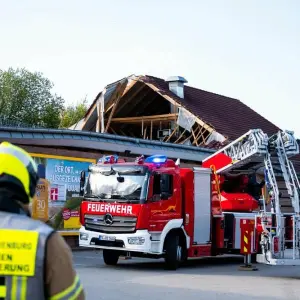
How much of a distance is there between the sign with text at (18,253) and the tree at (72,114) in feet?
192

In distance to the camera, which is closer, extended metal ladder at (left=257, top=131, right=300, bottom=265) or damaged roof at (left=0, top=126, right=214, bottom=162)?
extended metal ladder at (left=257, top=131, right=300, bottom=265)

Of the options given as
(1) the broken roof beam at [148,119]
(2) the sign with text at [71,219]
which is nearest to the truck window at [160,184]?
(2) the sign with text at [71,219]

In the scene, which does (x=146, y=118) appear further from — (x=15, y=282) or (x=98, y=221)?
(x=15, y=282)

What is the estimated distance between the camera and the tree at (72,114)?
62.8 metres

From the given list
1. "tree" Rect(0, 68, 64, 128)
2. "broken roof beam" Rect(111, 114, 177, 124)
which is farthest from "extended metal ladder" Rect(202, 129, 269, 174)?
"tree" Rect(0, 68, 64, 128)

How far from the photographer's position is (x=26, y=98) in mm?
58594

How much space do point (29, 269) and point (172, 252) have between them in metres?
13.2

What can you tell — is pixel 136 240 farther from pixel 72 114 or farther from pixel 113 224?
pixel 72 114

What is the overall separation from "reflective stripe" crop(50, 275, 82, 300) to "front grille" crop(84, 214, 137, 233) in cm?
1257

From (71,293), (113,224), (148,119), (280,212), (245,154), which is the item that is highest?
(148,119)

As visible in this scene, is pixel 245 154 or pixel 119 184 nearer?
pixel 119 184

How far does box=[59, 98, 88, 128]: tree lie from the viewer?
206ft

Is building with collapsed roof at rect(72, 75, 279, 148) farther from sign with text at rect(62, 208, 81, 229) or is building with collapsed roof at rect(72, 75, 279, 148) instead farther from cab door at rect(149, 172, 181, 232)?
cab door at rect(149, 172, 181, 232)

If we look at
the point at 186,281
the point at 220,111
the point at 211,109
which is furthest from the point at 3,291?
the point at 220,111
